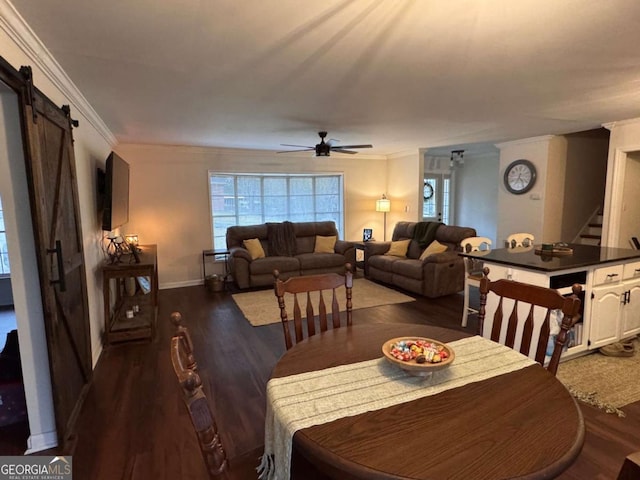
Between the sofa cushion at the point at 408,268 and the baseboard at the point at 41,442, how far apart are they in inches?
162

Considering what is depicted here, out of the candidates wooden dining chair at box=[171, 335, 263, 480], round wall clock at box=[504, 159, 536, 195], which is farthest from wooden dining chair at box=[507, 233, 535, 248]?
wooden dining chair at box=[171, 335, 263, 480]

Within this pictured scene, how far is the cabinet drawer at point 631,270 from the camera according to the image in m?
2.97

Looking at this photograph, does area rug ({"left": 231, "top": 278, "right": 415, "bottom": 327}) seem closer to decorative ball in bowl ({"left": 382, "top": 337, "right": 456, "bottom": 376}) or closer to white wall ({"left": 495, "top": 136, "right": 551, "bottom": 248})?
white wall ({"left": 495, "top": 136, "right": 551, "bottom": 248})

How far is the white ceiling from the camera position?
1.68 metres

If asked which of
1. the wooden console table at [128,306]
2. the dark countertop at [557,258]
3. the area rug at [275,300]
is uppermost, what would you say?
the dark countertop at [557,258]

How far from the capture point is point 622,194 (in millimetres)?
4422

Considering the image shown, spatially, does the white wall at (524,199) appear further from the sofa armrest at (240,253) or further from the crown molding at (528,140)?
the sofa armrest at (240,253)

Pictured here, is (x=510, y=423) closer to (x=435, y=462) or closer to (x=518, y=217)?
(x=435, y=462)

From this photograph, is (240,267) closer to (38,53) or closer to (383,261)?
(383,261)

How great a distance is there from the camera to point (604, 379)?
8.52 feet

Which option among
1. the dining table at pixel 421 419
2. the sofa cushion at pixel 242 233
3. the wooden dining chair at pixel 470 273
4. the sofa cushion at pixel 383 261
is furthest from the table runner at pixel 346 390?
the sofa cushion at pixel 242 233

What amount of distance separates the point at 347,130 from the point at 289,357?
3.61 metres

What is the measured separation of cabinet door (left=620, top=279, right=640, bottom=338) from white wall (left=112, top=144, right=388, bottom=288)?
4959mm

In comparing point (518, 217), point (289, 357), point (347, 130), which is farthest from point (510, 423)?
point (518, 217)
